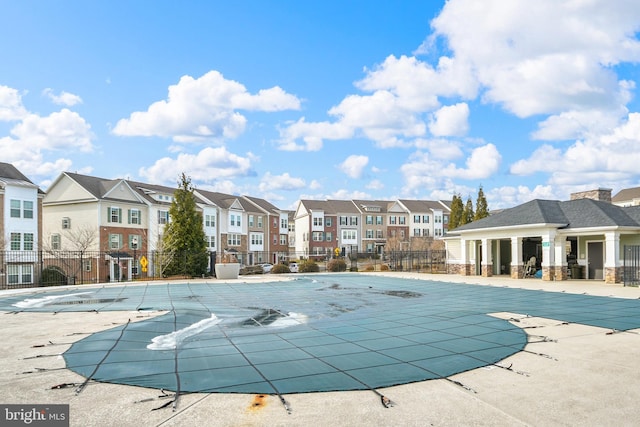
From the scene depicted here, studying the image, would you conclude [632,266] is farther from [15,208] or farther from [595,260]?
[15,208]

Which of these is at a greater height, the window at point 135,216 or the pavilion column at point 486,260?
the window at point 135,216

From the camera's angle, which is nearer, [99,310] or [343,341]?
[343,341]

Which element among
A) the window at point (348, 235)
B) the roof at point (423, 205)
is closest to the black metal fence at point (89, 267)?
the window at point (348, 235)

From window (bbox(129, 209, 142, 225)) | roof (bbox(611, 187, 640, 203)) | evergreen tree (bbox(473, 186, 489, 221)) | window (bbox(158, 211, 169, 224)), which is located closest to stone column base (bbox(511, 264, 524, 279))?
evergreen tree (bbox(473, 186, 489, 221))

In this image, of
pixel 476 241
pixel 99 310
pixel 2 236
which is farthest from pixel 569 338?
pixel 2 236

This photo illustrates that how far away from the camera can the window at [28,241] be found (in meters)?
33.3

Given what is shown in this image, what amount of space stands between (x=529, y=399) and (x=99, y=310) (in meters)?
11.6

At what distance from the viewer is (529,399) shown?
17.9ft

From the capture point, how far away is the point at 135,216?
41312mm

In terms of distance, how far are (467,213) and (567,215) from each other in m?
19.0

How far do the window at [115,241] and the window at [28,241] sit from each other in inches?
243

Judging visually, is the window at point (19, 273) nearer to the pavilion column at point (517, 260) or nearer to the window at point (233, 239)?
the window at point (233, 239)

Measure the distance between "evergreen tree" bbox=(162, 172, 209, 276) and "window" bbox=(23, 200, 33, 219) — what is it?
11.7 m

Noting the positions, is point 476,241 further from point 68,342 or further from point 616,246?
point 68,342
